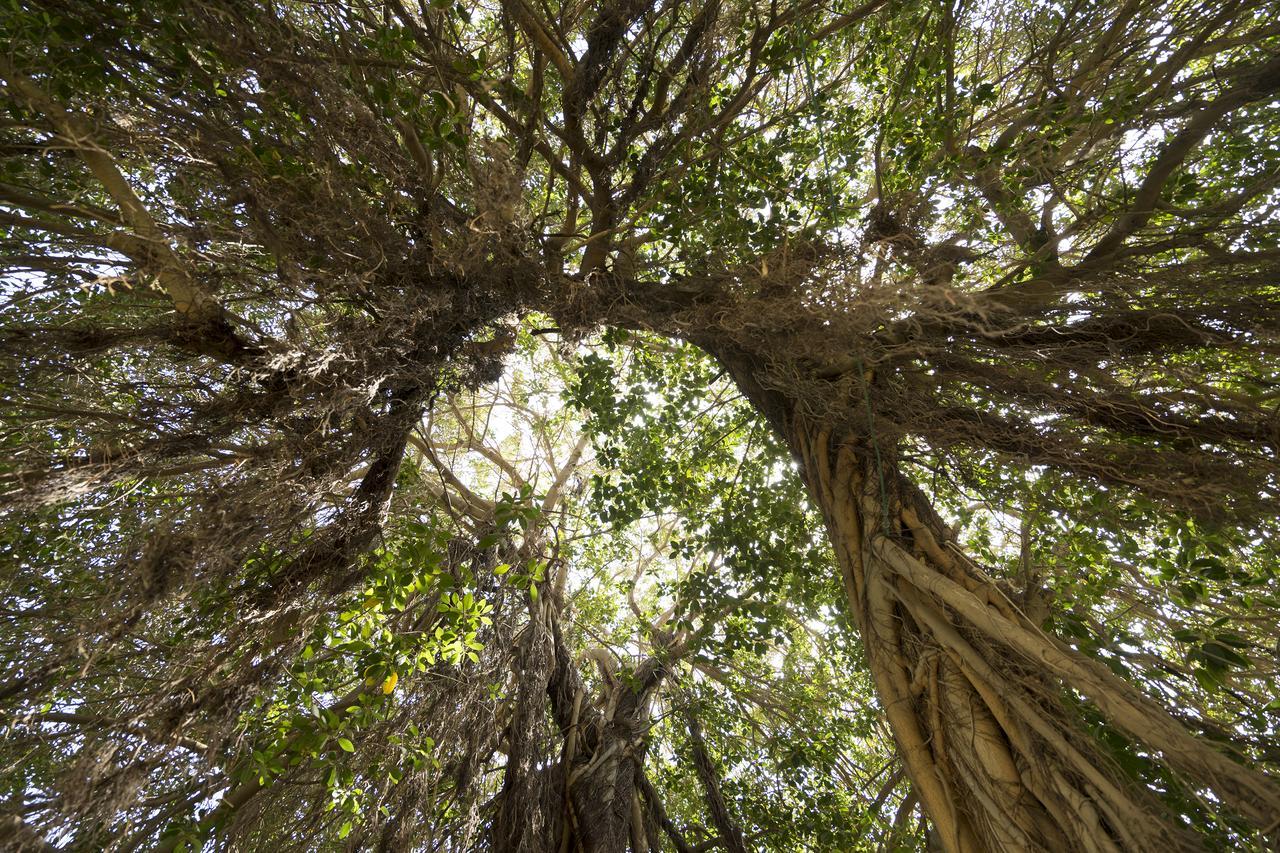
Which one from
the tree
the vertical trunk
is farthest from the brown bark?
the vertical trunk

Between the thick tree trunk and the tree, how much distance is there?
0.01 meters

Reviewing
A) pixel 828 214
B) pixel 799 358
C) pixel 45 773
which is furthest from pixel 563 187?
pixel 45 773

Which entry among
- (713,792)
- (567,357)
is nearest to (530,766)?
(713,792)

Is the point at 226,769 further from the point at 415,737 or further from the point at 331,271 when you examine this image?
the point at 331,271

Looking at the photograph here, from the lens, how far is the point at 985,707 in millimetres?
1737

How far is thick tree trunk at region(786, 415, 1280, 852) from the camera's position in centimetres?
126

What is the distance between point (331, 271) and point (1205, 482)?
10.7 ft

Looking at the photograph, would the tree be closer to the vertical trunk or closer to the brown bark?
the vertical trunk

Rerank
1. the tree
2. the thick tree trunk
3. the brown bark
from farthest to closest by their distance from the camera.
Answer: the brown bark → the tree → the thick tree trunk

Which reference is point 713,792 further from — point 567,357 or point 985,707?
point 567,357

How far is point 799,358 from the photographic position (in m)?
2.44

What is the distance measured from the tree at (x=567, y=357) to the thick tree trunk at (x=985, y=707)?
0.04 feet

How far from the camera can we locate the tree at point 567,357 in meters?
1.61

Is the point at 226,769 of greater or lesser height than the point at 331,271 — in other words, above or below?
below
